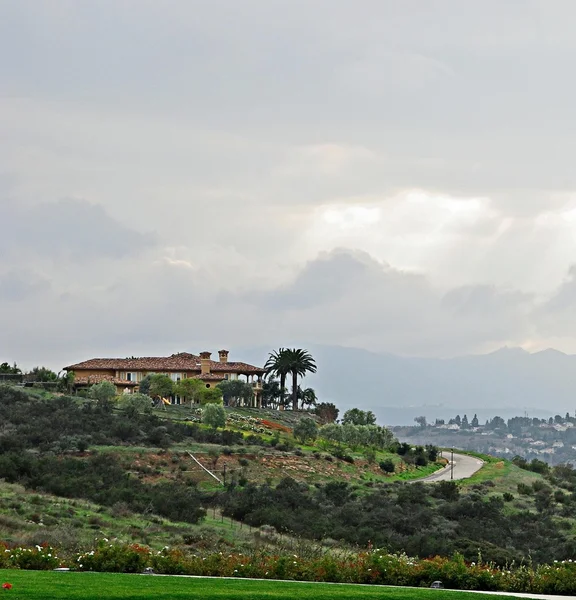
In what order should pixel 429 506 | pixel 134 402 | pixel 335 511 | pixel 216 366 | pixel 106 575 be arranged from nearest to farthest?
pixel 106 575, pixel 335 511, pixel 429 506, pixel 134 402, pixel 216 366

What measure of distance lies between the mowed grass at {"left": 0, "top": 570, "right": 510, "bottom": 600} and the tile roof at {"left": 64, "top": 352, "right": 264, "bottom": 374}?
258ft

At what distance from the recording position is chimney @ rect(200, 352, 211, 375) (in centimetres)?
9869

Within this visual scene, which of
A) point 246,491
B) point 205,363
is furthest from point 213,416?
point 205,363

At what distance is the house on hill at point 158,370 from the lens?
96562 mm

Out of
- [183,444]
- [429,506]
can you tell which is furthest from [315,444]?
[429,506]

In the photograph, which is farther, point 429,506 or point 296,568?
point 429,506

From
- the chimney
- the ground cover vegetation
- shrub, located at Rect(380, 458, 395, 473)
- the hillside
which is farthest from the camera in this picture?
the chimney

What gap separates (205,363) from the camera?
99250 mm

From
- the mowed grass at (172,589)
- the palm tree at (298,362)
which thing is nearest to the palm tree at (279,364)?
the palm tree at (298,362)

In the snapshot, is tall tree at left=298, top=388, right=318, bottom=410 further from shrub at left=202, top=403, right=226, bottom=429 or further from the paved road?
shrub at left=202, top=403, right=226, bottom=429

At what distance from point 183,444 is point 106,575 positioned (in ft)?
131

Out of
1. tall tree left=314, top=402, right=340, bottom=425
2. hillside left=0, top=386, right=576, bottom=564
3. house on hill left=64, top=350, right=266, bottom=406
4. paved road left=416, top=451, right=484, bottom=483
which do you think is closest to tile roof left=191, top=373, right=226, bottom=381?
house on hill left=64, top=350, right=266, bottom=406

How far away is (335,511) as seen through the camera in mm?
44125

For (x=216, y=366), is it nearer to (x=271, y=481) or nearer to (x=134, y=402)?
(x=134, y=402)
